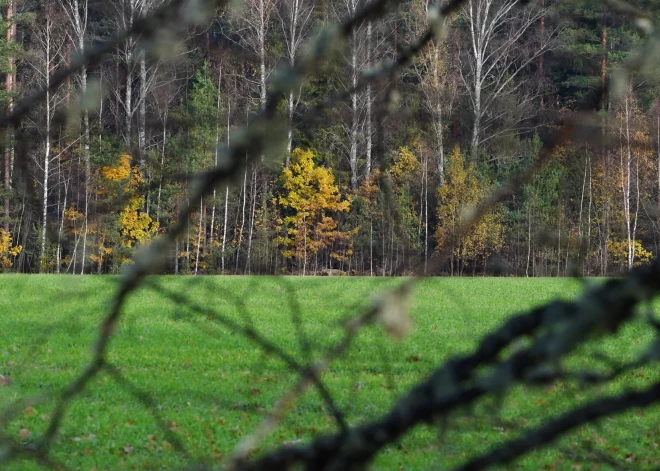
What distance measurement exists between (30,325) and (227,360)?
3002 mm

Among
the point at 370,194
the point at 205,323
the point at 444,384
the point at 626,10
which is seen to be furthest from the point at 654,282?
the point at 370,194

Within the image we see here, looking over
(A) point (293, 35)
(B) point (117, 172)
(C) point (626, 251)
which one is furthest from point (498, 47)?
(B) point (117, 172)

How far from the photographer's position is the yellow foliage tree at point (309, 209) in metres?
24.2

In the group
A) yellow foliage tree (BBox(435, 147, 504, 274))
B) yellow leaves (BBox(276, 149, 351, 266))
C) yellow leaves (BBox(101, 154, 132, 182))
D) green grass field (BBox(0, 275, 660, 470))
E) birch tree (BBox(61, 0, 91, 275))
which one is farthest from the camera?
yellow leaves (BBox(276, 149, 351, 266))

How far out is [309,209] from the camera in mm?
25141

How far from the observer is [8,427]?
482 cm

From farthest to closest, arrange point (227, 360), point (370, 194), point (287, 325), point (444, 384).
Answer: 1. point (370, 194)
2. point (287, 325)
3. point (227, 360)
4. point (444, 384)

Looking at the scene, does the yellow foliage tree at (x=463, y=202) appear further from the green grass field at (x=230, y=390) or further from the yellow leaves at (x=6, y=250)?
the yellow leaves at (x=6, y=250)

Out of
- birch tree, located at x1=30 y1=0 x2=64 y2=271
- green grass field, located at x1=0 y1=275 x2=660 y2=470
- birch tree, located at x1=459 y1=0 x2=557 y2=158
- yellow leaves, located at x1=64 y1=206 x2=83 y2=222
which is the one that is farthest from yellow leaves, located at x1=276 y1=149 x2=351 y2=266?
yellow leaves, located at x1=64 y1=206 x2=83 y2=222

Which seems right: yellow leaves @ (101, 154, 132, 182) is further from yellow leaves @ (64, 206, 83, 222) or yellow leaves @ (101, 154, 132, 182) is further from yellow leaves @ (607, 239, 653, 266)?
yellow leaves @ (607, 239, 653, 266)

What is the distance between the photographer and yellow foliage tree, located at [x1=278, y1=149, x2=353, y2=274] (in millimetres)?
24234

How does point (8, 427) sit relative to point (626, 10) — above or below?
below

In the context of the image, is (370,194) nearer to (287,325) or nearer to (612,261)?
(612,261)

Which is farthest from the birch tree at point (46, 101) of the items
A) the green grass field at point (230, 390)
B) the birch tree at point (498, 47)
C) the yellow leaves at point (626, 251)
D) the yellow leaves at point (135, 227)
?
the yellow leaves at point (626, 251)
